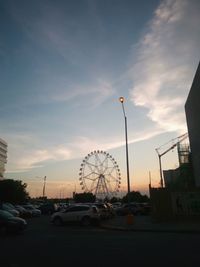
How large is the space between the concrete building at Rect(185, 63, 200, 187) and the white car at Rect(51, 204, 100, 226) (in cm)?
2528

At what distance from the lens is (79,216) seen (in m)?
26.9

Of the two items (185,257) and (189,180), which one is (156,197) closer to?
(185,257)

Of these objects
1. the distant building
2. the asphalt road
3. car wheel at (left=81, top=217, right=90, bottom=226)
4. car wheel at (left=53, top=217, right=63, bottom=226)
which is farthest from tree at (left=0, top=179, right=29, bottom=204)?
the distant building

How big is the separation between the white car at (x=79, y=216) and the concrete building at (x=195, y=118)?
25.3m

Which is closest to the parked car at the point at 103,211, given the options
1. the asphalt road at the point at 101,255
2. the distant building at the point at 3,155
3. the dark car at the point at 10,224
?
the dark car at the point at 10,224

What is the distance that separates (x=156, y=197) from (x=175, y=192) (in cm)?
177

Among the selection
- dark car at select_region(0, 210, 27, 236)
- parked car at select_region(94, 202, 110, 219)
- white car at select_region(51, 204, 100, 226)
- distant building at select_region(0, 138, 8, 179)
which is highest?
distant building at select_region(0, 138, 8, 179)

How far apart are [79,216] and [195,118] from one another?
27548 millimetres

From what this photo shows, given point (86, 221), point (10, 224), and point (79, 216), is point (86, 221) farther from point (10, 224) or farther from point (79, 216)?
point (10, 224)

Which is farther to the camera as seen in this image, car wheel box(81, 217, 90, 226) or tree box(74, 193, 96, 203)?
tree box(74, 193, 96, 203)

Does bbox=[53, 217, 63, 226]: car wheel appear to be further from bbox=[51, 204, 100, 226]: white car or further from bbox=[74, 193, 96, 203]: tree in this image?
bbox=[74, 193, 96, 203]: tree

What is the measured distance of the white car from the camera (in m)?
26.7

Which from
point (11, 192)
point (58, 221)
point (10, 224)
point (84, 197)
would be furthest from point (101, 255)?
point (84, 197)

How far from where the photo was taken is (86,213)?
1059 inches
